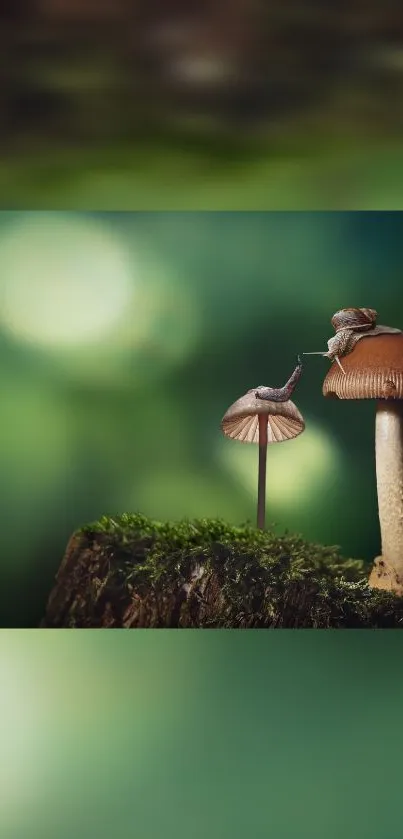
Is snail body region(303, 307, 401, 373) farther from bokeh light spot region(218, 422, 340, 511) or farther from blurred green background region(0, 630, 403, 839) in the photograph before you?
blurred green background region(0, 630, 403, 839)

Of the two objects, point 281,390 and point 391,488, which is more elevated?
point 281,390

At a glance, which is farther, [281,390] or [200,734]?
[281,390]

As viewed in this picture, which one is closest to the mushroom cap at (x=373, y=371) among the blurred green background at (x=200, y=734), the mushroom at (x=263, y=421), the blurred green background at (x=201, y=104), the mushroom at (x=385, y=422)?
the mushroom at (x=385, y=422)

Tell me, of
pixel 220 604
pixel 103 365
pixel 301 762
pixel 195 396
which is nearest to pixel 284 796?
pixel 301 762

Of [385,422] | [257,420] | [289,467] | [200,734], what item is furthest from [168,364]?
[200,734]

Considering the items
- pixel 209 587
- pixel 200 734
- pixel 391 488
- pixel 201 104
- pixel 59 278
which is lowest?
pixel 200 734

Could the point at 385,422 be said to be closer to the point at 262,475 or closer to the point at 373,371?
the point at 373,371

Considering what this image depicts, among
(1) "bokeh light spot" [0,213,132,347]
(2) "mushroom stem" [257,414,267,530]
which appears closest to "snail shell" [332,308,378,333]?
(2) "mushroom stem" [257,414,267,530]

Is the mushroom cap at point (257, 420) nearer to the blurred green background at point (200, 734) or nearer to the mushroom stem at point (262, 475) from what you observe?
the mushroom stem at point (262, 475)
